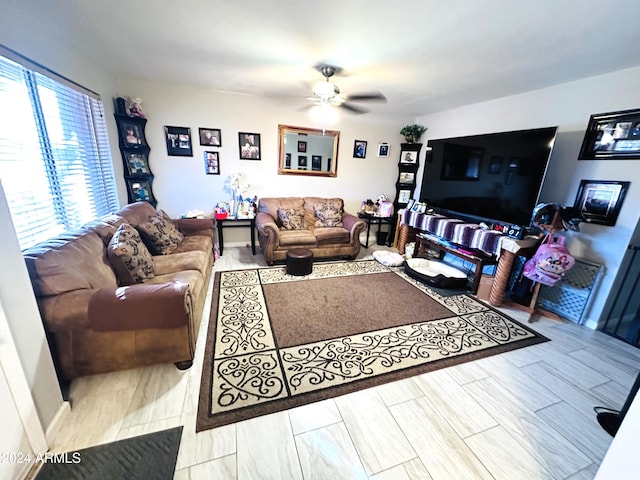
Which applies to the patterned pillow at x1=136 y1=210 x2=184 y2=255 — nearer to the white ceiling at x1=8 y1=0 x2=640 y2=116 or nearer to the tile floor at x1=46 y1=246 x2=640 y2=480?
the tile floor at x1=46 y1=246 x2=640 y2=480

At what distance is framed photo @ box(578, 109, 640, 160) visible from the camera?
2186mm

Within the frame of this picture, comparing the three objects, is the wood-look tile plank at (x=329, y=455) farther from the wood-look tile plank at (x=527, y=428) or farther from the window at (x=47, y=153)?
the window at (x=47, y=153)

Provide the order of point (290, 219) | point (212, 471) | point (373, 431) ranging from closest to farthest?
point (212, 471) → point (373, 431) → point (290, 219)

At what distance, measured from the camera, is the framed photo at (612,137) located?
2.19m

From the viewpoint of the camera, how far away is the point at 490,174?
3021mm

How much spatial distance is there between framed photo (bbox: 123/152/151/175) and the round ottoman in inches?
89.3

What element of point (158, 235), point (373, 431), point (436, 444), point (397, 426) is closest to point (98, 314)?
point (158, 235)

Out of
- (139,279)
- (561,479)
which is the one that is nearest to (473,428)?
(561,479)

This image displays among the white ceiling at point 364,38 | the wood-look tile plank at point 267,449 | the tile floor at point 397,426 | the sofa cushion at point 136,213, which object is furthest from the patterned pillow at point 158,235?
the wood-look tile plank at point 267,449

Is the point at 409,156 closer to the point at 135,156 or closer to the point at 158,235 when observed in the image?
the point at 158,235

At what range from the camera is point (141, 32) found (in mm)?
2006

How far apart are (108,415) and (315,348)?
1293 mm

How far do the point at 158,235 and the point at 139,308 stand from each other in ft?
4.40

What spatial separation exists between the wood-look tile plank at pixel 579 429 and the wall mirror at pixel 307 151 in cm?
383
